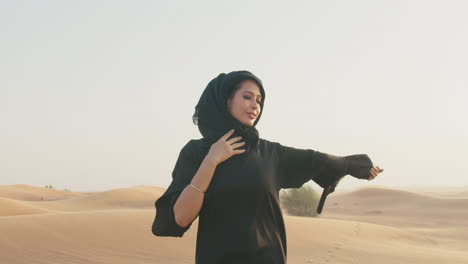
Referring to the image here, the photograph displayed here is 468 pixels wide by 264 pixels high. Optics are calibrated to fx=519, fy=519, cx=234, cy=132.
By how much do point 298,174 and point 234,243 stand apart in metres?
0.68

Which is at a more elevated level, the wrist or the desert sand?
the wrist

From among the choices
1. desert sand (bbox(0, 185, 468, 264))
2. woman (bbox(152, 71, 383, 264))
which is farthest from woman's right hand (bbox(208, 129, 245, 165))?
desert sand (bbox(0, 185, 468, 264))

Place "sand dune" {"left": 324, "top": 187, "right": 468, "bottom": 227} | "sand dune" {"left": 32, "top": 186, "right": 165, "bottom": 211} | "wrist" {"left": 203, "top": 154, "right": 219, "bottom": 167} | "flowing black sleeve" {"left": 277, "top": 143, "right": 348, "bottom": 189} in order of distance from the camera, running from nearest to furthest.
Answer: "wrist" {"left": 203, "top": 154, "right": 219, "bottom": 167} → "flowing black sleeve" {"left": 277, "top": 143, "right": 348, "bottom": 189} → "sand dune" {"left": 324, "top": 187, "right": 468, "bottom": 227} → "sand dune" {"left": 32, "top": 186, "right": 165, "bottom": 211}

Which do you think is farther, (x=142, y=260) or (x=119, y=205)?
(x=119, y=205)

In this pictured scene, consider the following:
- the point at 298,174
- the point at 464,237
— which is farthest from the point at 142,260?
the point at 464,237

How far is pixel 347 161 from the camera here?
10.9ft

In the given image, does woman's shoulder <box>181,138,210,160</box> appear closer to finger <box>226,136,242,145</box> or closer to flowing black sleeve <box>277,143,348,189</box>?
finger <box>226,136,242,145</box>

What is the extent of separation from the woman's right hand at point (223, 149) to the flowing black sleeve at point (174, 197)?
0.22m

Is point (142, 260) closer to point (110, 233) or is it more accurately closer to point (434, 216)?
point (110, 233)

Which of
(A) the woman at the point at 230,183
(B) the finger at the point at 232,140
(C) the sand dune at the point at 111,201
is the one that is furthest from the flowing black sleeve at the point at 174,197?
(C) the sand dune at the point at 111,201

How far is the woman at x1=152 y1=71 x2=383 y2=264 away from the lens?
274cm

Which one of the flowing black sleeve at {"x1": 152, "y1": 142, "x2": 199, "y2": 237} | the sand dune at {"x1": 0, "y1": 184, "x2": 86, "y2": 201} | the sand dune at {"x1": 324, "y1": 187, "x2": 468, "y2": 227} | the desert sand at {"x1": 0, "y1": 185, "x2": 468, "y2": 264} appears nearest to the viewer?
the flowing black sleeve at {"x1": 152, "y1": 142, "x2": 199, "y2": 237}

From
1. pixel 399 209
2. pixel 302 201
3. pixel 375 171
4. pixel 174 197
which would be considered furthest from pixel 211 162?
pixel 399 209

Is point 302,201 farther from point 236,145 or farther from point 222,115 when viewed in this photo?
point 236,145
